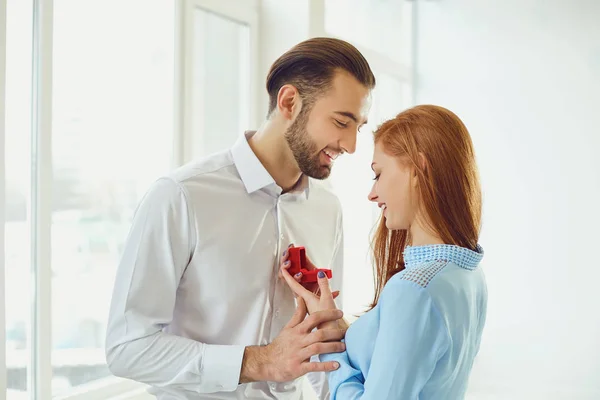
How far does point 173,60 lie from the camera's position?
268 cm

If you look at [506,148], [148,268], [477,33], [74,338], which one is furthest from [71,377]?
[477,33]

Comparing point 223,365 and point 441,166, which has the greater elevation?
point 441,166

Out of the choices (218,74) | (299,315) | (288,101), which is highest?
(218,74)

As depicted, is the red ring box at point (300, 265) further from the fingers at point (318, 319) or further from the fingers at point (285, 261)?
the fingers at point (318, 319)

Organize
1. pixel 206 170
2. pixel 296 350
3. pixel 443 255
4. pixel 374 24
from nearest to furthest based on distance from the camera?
1. pixel 443 255
2. pixel 296 350
3. pixel 206 170
4. pixel 374 24

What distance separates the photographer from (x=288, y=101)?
1.76 m

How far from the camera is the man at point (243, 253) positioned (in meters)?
1.53

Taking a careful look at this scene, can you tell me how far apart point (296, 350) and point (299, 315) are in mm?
80

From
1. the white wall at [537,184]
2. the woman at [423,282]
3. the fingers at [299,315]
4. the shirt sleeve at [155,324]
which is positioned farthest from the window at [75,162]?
the white wall at [537,184]

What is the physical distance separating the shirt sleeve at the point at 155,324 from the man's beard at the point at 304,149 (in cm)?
35

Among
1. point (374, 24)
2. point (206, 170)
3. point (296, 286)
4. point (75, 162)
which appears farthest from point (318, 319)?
point (374, 24)

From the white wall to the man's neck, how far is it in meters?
3.40

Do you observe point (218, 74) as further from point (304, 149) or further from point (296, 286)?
point (296, 286)

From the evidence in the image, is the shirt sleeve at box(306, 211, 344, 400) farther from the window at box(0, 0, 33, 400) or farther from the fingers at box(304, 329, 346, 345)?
the window at box(0, 0, 33, 400)
